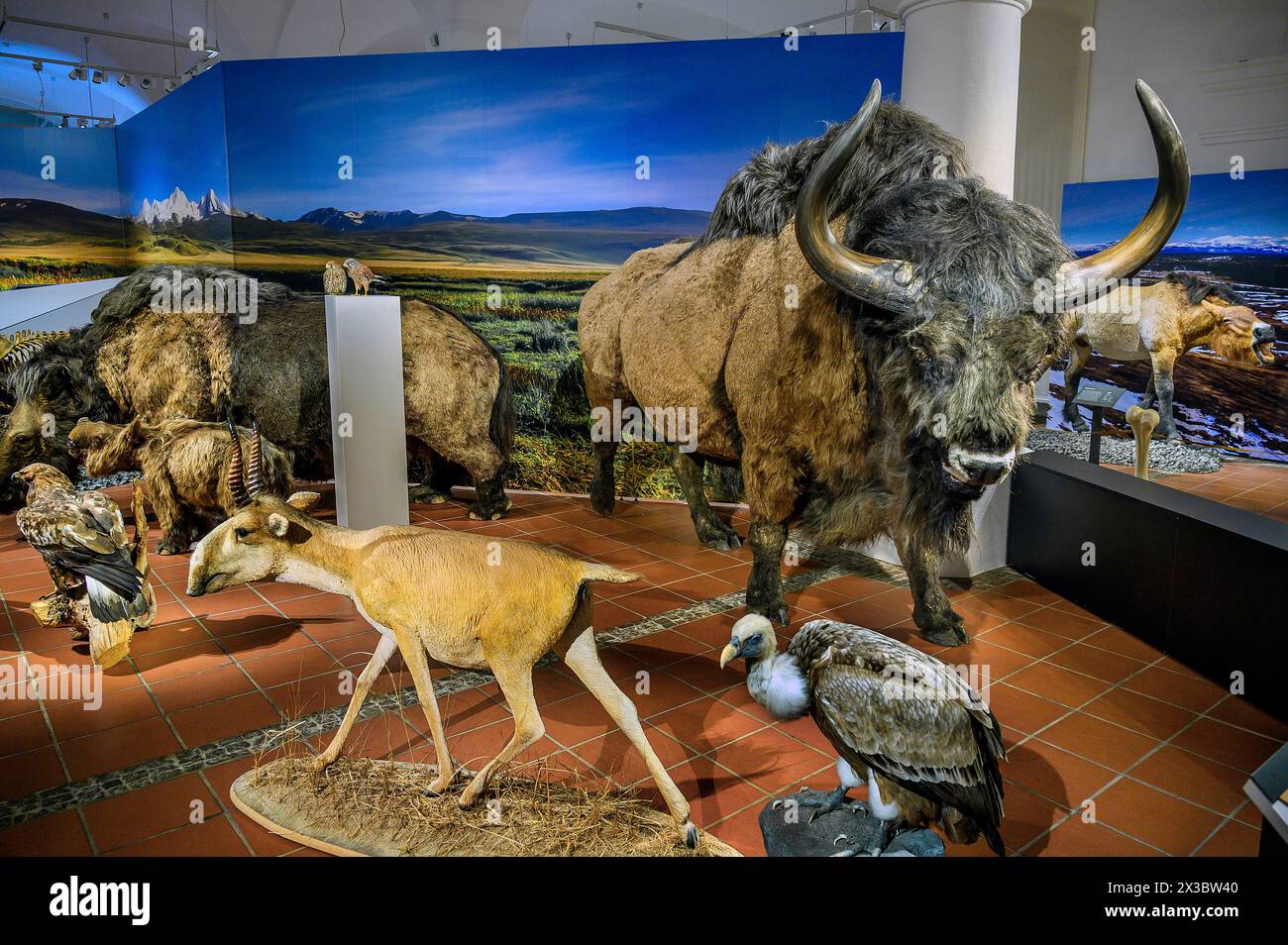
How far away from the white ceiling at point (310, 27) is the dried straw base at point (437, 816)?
4034 millimetres

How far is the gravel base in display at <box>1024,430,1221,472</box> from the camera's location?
235 inches

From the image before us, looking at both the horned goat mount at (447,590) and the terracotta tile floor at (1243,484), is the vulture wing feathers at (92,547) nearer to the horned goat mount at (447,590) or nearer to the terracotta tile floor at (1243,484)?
the horned goat mount at (447,590)

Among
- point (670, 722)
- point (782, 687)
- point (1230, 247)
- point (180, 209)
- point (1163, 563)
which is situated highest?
point (180, 209)

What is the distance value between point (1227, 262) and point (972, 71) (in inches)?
136

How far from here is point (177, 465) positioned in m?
4.82

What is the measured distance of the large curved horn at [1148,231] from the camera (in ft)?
8.41

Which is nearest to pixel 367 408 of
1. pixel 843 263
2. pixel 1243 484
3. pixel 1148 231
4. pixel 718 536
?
pixel 843 263

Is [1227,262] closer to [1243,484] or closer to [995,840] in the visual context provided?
[1243,484]

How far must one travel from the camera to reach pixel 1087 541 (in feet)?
14.5

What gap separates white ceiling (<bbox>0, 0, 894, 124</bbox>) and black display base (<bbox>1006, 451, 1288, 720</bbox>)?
4096 millimetres

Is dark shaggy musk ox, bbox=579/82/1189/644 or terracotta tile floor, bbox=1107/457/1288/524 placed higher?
dark shaggy musk ox, bbox=579/82/1189/644

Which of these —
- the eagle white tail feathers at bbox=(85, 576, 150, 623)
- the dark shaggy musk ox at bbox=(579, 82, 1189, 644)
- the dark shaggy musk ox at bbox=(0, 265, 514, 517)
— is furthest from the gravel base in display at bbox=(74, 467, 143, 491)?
the dark shaggy musk ox at bbox=(579, 82, 1189, 644)

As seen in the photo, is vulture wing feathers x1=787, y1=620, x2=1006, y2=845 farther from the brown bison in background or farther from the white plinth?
the brown bison in background
